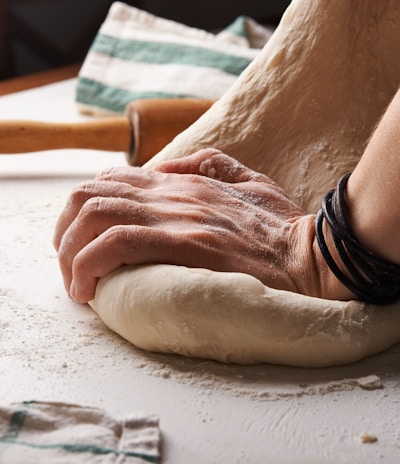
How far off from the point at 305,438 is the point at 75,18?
259 cm

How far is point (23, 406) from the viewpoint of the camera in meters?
0.69

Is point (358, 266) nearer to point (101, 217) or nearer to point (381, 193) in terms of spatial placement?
point (381, 193)

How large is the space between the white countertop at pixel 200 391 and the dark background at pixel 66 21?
6.62 ft

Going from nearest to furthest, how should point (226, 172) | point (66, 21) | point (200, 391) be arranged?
point (200, 391), point (226, 172), point (66, 21)

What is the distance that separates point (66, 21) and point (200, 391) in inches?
96.9

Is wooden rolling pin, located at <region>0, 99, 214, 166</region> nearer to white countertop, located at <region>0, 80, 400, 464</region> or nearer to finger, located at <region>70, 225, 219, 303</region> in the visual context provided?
white countertop, located at <region>0, 80, 400, 464</region>

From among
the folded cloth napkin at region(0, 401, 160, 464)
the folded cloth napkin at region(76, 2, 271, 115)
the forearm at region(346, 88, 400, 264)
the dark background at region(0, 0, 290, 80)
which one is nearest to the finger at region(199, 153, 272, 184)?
the forearm at region(346, 88, 400, 264)

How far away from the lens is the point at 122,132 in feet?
5.37

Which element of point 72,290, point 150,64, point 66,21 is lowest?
point 66,21

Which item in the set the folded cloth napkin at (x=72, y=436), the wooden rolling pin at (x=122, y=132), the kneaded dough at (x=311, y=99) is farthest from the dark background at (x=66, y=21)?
the folded cloth napkin at (x=72, y=436)

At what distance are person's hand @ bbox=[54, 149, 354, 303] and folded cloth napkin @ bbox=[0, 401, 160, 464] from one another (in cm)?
21

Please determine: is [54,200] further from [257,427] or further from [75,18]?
[75,18]

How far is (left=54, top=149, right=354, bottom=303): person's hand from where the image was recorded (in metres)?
0.85

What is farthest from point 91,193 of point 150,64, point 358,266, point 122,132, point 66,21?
point 66,21
